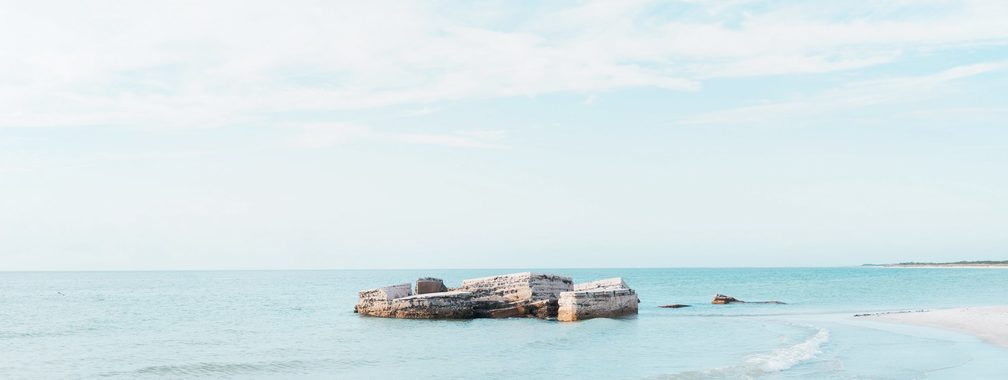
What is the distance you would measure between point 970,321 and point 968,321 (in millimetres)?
78

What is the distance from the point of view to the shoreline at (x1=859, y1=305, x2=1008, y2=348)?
29.1 meters

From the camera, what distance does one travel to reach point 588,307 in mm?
39250

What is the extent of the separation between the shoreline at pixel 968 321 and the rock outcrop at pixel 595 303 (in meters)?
11.5

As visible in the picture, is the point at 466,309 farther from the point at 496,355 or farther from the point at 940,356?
the point at 940,356

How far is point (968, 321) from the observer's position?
33.8 meters

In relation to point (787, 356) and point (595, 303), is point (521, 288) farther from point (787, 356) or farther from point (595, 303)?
point (787, 356)

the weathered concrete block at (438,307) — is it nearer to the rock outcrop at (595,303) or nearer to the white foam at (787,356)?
the rock outcrop at (595,303)

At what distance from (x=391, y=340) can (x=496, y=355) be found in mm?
6091

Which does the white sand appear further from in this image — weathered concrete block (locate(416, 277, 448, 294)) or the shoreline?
weathered concrete block (locate(416, 277, 448, 294))

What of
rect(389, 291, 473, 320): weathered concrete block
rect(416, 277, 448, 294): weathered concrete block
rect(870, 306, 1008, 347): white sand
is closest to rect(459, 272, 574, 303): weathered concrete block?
rect(389, 291, 473, 320): weathered concrete block

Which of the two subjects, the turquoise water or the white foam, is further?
the white foam

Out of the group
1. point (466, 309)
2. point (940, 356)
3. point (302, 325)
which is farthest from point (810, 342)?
point (302, 325)

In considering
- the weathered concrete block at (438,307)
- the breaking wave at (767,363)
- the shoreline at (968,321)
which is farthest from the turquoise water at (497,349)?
the weathered concrete block at (438,307)

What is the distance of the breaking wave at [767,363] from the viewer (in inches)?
854
